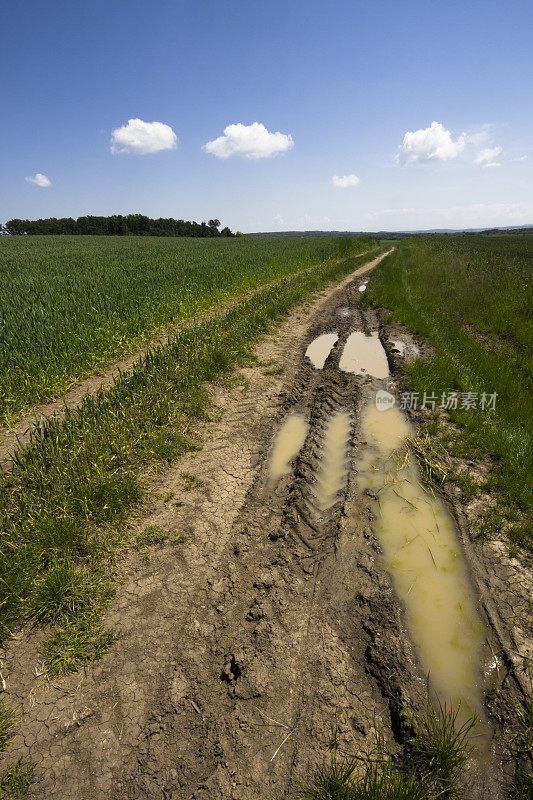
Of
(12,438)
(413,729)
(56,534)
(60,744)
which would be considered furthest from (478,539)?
(12,438)

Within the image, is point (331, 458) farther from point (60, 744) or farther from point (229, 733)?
point (60, 744)

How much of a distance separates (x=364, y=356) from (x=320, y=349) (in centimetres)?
121

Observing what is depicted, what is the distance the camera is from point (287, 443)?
5145 mm

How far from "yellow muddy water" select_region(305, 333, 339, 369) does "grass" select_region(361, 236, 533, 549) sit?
2.12 metres

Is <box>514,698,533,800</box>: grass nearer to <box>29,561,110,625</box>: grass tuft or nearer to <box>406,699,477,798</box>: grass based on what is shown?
<box>406,699,477,798</box>: grass

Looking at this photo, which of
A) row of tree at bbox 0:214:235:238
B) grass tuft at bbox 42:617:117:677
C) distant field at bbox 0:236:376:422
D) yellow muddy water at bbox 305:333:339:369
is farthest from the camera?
row of tree at bbox 0:214:235:238

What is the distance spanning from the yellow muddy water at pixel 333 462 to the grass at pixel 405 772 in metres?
2.01

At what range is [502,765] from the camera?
1.97 meters

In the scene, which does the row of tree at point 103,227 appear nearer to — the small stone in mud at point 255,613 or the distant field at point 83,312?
the distant field at point 83,312

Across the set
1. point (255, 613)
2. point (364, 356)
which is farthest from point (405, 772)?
point (364, 356)

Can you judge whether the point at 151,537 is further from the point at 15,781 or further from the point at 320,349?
the point at 320,349

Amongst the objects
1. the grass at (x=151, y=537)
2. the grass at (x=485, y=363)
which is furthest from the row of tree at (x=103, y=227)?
the grass at (x=151, y=537)

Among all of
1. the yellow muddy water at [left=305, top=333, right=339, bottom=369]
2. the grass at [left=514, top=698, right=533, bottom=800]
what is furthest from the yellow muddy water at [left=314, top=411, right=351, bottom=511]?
the yellow muddy water at [left=305, top=333, right=339, bottom=369]

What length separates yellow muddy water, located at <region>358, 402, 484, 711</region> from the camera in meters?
2.48
